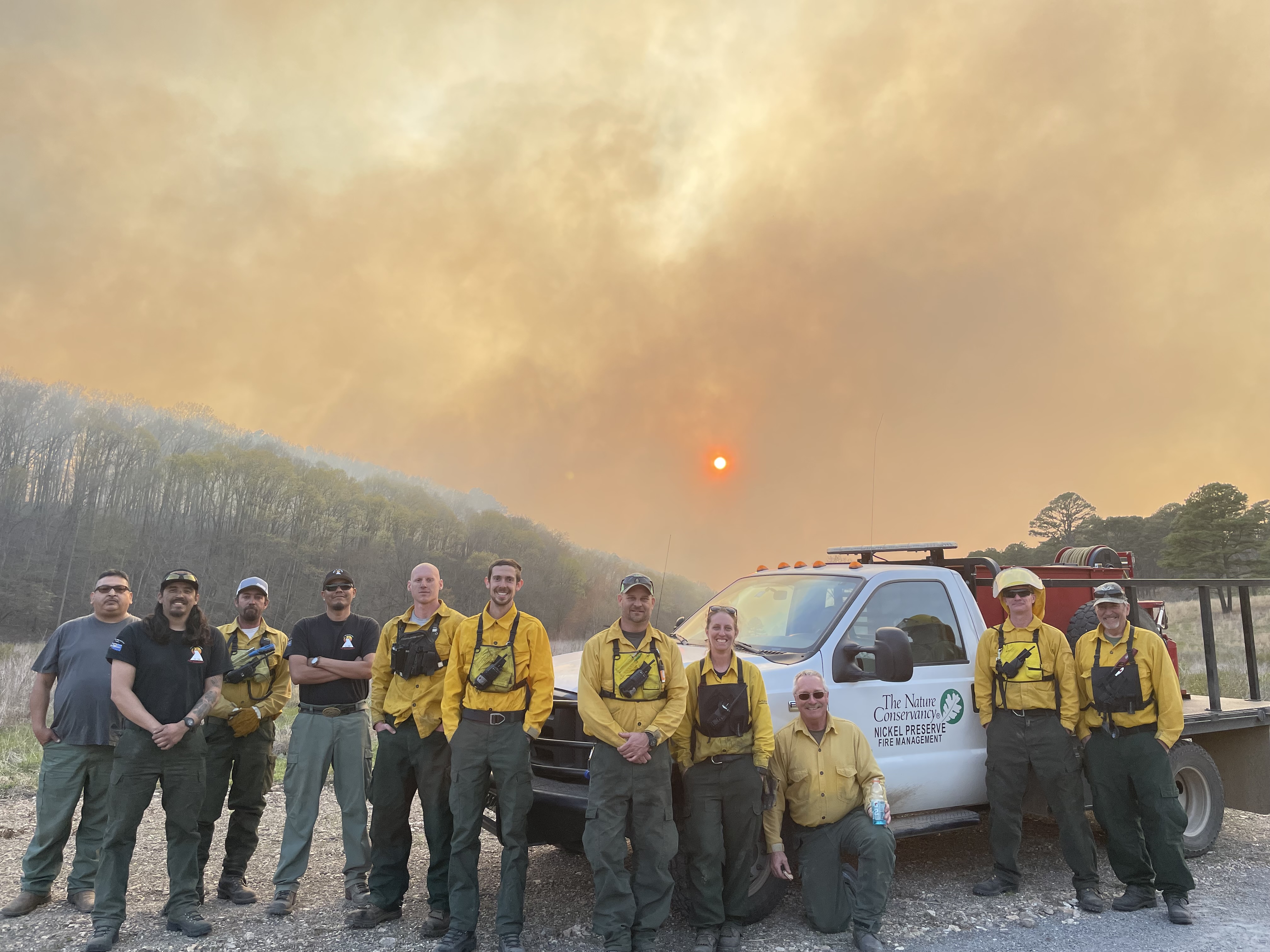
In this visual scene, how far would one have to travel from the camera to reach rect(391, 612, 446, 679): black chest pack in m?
4.99

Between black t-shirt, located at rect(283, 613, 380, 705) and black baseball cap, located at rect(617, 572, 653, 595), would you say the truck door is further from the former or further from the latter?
black t-shirt, located at rect(283, 613, 380, 705)

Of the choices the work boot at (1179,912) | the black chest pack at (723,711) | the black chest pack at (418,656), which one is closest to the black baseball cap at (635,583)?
the black chest pack at (723,711)

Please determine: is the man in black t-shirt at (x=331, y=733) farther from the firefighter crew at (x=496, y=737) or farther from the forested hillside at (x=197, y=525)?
the forested hillside at (x=197, y=525)

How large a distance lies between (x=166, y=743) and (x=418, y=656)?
1444 millimetres

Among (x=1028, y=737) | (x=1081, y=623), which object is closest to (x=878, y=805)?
(x=1028, y=737)

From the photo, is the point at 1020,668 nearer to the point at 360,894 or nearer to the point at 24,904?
the point at 360,894

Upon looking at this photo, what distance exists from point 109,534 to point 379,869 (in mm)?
38891

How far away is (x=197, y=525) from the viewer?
128 feet

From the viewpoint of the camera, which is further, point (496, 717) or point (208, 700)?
point (208, 700)

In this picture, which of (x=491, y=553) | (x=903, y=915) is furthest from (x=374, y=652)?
(x=491, y=553)

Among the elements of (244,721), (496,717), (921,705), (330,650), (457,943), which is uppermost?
(330,650)

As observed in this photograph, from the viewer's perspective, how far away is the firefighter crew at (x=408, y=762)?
16.1ft

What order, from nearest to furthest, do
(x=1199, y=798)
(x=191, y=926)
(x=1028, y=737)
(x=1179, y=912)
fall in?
(x=191, y=926), (x=1179, y=912), (x=1028, y=737), (x=1199, y=798)

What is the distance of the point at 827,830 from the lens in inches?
197
